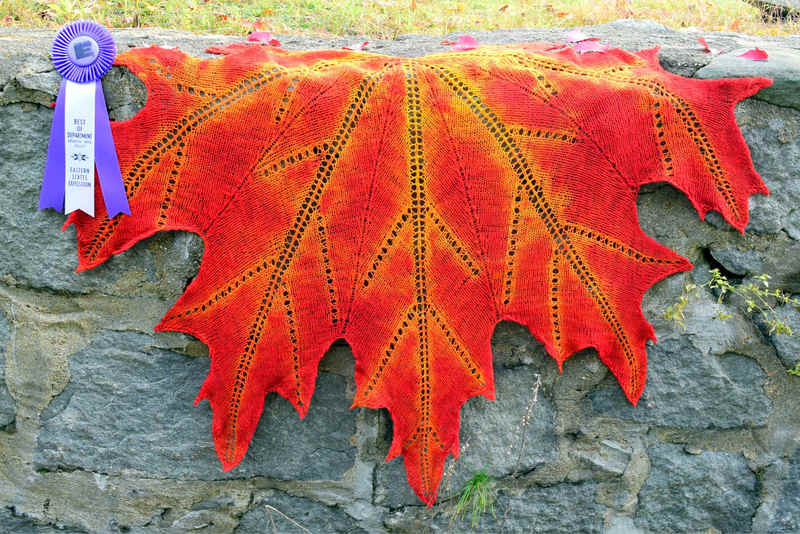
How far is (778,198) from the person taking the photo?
1304mm

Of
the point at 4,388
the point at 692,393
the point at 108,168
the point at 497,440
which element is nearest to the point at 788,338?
the point at 692,393

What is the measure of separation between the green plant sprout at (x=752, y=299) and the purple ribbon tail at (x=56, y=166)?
1.26 metres

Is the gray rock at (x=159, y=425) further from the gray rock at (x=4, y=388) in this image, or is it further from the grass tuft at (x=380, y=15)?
the grass tuft at (x=380, y=15)

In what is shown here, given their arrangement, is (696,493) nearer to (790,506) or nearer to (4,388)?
(790,506)

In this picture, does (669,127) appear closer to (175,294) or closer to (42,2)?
(175,294)

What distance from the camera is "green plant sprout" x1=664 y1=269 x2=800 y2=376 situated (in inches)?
51.3

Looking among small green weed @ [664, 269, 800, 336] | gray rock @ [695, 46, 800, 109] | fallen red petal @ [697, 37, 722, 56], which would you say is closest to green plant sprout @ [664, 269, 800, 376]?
small green weed @ [664, 269, 800, 336]

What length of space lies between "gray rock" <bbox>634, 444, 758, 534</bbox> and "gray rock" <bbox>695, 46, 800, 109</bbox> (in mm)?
772

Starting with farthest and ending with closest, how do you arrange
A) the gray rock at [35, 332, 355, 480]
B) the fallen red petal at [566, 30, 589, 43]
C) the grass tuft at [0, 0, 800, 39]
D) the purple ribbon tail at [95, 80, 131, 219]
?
the grass tuft at [0, 0, 800, 39] → the fallen red petal at [566, 30, 589, 43] → the gray rock at [35, 332, 355, 480] → the purple ribbon tail at [95, 80, 131, 219]

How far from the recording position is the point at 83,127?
1.17 metres

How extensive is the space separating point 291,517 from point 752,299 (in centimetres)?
110

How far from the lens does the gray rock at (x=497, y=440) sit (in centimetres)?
130

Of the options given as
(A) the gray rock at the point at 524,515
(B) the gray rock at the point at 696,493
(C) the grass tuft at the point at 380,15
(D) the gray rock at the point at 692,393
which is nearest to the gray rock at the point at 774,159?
(D) the gray rock at the point at 692,393

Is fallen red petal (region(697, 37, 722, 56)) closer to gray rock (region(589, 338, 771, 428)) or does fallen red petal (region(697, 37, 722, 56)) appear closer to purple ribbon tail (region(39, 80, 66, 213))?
gray rock (region(589, 338, 771, 428))
